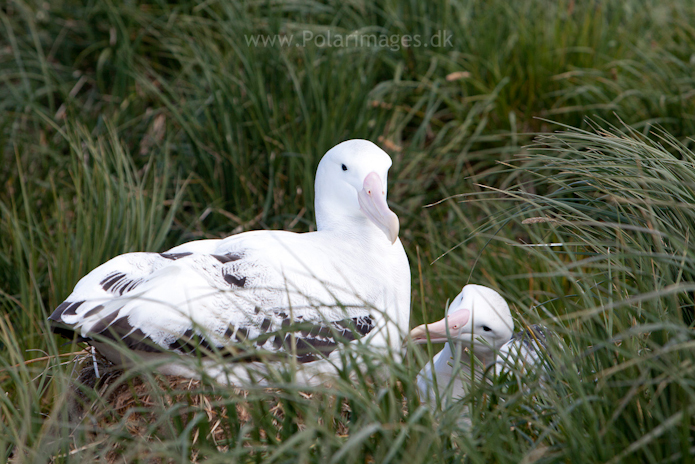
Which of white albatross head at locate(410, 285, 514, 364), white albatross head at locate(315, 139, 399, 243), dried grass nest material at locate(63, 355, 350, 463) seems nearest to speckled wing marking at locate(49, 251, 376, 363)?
dried grass nest material at locate(63, 355, 350, 463)

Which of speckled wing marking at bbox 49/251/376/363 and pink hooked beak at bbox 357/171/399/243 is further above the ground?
pink hooked beak at bbox 357/171/399/243

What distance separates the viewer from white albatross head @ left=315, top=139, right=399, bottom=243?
9.08 ft

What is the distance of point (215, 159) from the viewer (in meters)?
4.57

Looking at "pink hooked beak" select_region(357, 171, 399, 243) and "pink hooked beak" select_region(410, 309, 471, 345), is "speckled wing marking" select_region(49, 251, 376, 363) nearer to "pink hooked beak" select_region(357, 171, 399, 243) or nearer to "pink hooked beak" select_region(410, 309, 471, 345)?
"pink hooked beak" select_region(410, 309, 471, 345)

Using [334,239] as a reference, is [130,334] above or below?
below

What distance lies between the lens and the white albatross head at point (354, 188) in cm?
277

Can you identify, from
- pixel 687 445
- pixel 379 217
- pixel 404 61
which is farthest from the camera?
pixel 404 61

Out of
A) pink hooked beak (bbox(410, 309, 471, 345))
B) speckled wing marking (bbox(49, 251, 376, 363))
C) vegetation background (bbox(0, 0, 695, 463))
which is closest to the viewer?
speckled wing marking (bbox(49, 251, 376, 363))

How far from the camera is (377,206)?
2.77m

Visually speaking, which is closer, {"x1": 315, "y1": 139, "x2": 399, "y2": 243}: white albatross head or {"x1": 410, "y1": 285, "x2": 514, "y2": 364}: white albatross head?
{"x1": 410, "y1": 285, "x2": 514, "y2": 364}: white albatross head

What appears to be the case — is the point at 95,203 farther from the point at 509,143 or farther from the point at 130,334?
the point at 509,143

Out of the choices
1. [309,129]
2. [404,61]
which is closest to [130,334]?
[309,129]

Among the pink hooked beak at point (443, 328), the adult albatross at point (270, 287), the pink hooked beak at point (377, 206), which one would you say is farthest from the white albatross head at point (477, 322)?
the pink hooked beak at point (377, 206)

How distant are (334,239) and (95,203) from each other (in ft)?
5.15
